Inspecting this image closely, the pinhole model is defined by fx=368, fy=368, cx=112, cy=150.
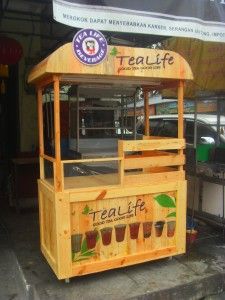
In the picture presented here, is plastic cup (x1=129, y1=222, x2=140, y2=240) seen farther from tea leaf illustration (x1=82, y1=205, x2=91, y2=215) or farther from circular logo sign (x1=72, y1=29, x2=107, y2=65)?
circular logo sign (x1=72, y1=29, x2=107, y2=65)

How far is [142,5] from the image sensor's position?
369cm

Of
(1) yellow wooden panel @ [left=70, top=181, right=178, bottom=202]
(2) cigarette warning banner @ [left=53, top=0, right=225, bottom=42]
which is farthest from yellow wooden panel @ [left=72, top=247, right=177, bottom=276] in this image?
(2) cigarette warning banner @ [left=53, top=0, right=225, bottom=42]

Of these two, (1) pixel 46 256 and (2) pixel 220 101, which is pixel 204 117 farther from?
(1) pixel 46 256

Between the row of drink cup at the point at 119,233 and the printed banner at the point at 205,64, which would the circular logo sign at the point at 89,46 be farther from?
the printed banner at the point at 205,64

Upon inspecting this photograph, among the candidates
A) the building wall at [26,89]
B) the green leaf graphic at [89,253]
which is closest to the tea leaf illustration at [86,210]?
the green leaf graphic at [89,253]

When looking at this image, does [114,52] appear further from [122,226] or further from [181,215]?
[181,215]

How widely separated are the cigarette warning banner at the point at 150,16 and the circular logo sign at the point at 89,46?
8 centimetres

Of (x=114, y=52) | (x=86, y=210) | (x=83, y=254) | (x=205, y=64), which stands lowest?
(x=83, y=254)

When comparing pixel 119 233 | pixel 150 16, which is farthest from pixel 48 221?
pixel 150 16

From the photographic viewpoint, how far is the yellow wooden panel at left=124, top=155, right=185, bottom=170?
3777 millimetres

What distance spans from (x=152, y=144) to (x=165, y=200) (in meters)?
0.67

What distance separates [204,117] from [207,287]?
14.4ft

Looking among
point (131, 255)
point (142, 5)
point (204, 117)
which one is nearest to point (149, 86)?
point (142, 5)

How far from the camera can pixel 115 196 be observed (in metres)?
3.76
